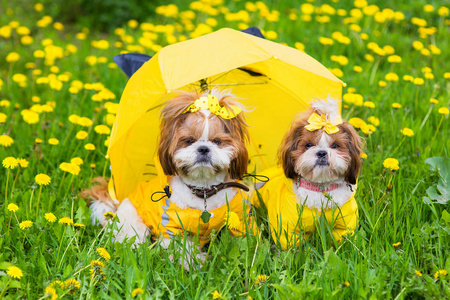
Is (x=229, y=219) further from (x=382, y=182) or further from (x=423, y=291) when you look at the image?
(x=382, y=182)

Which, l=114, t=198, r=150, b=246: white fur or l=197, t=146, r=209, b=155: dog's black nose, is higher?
l=197, t=146, r=209, b=155: dog's black nose

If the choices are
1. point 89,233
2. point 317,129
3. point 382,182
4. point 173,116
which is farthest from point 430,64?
point 89,233

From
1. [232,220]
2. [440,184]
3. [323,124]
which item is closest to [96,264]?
[232,220]

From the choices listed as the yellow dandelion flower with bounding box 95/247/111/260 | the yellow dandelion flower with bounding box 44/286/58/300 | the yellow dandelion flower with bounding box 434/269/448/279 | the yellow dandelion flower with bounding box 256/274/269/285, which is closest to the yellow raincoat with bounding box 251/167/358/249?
the yellow dandelion flower with bounding box 256/274/269/285

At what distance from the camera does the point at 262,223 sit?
3279 mm

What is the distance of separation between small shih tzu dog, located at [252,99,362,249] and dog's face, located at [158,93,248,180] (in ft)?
1.07

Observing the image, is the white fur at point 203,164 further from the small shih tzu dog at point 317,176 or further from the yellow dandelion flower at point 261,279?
the yellow dandelion flower at point 261,279

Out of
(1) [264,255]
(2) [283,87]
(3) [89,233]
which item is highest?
(2) [283,87]

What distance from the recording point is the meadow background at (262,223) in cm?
282

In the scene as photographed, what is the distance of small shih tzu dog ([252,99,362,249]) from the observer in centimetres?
304

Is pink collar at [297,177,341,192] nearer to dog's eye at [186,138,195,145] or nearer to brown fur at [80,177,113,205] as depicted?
dog's eye at [186,138,195,145]

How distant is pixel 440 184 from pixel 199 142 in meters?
1.78

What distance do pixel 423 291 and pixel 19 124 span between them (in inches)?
145

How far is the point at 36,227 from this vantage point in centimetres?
339
